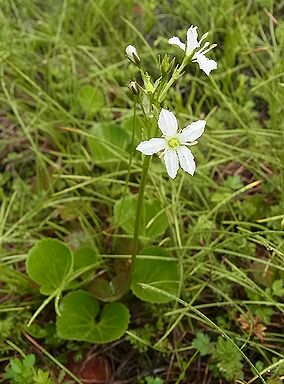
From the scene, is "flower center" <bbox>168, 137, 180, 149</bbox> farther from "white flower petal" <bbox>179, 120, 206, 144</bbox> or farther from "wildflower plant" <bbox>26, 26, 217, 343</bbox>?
"wildflower plant" <bbox>26, 26, 217, 343</bbox>

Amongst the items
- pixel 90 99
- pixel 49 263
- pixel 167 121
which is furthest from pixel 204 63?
pixel 90 99

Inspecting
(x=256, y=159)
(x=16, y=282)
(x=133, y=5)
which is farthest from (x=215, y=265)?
(x=133, y=5)

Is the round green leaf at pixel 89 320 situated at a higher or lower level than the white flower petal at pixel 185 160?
lower

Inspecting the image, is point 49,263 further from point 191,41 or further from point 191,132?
point 191,41

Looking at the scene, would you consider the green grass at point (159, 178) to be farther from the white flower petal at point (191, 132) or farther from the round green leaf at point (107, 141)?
the white flower petal at point (191, 132)

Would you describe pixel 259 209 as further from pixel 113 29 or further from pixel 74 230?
pixel 113 29

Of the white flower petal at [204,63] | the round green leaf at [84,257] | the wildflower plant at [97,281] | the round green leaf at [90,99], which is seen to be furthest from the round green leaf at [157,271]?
the round green leaf at [90,99]
